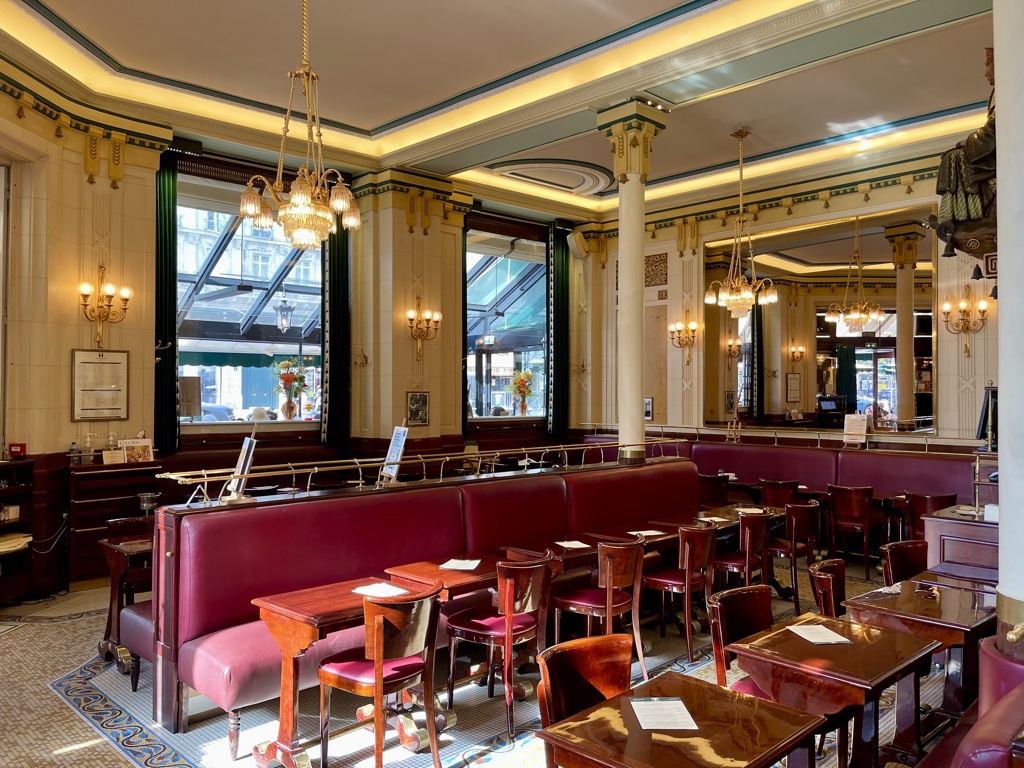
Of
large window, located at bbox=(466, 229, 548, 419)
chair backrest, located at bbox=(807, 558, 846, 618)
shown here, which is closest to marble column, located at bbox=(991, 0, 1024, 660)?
chair backrest, located at bbox=(807, 558, 846, 618)

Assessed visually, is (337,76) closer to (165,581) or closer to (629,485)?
(629,485)

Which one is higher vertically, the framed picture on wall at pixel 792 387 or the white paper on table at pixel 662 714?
the framed picture on wall at pixel 792 387

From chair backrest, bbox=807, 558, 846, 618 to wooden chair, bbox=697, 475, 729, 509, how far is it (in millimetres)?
4398

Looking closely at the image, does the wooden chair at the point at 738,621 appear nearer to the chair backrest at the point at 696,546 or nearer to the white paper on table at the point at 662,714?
the white paper on table at the point at 662,714

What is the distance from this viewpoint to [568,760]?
2.10 meters

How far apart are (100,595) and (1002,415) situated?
696 centimetres

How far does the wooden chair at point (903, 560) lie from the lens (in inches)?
170

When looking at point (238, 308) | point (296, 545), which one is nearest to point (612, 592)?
point (296, 545)

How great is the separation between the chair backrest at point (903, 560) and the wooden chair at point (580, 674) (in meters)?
2.41

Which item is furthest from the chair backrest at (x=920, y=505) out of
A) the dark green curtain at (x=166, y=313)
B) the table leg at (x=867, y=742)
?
the dark green curtain at (x=166, y=313)

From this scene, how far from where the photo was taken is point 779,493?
24.0 ft

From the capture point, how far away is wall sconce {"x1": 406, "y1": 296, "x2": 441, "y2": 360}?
390 inches

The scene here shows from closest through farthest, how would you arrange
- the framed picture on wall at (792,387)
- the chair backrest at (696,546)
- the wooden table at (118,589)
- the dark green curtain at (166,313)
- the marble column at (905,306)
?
1. the wooden table at (118,589)
2. the chair backrest at (696,546)
3. the dark green curtain at (166,313)
4. the marble column at (905,306)
5. the framed picture on wall at (792,387)

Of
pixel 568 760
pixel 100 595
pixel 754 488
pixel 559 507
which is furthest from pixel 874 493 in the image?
pixel 100 595
